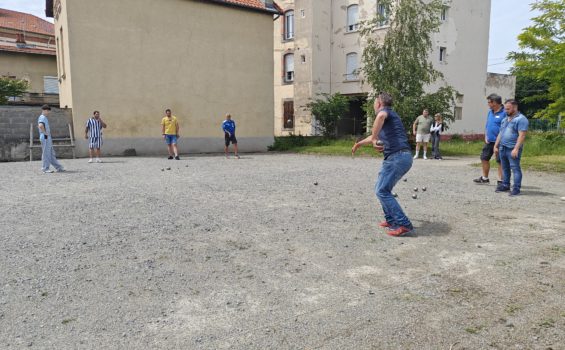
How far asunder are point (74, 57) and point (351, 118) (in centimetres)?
2026

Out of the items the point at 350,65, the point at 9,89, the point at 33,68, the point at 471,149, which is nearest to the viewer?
the point at 471,149

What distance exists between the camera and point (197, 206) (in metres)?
7.22

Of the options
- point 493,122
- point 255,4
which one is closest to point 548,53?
point 493,122

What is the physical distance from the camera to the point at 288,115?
109 ft

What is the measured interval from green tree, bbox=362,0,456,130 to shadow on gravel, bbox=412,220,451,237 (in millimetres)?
12946

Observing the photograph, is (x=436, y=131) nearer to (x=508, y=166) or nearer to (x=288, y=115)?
(x=508, y=166)

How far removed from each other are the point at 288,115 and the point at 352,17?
8352 mm

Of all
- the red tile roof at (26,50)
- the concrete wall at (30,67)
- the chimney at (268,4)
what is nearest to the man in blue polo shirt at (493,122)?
the chimney at (268,4)

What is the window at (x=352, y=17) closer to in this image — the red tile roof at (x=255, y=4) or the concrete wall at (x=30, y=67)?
the red tile roof at (x=255, y=4)

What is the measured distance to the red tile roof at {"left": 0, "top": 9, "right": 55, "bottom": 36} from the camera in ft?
130

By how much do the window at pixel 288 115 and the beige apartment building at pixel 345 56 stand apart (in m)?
0.08

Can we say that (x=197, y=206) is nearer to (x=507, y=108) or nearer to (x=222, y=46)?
(x=507, y=108)

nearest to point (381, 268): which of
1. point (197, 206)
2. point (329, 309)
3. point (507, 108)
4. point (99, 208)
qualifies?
point (329, 309)

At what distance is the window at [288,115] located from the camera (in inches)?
1296
